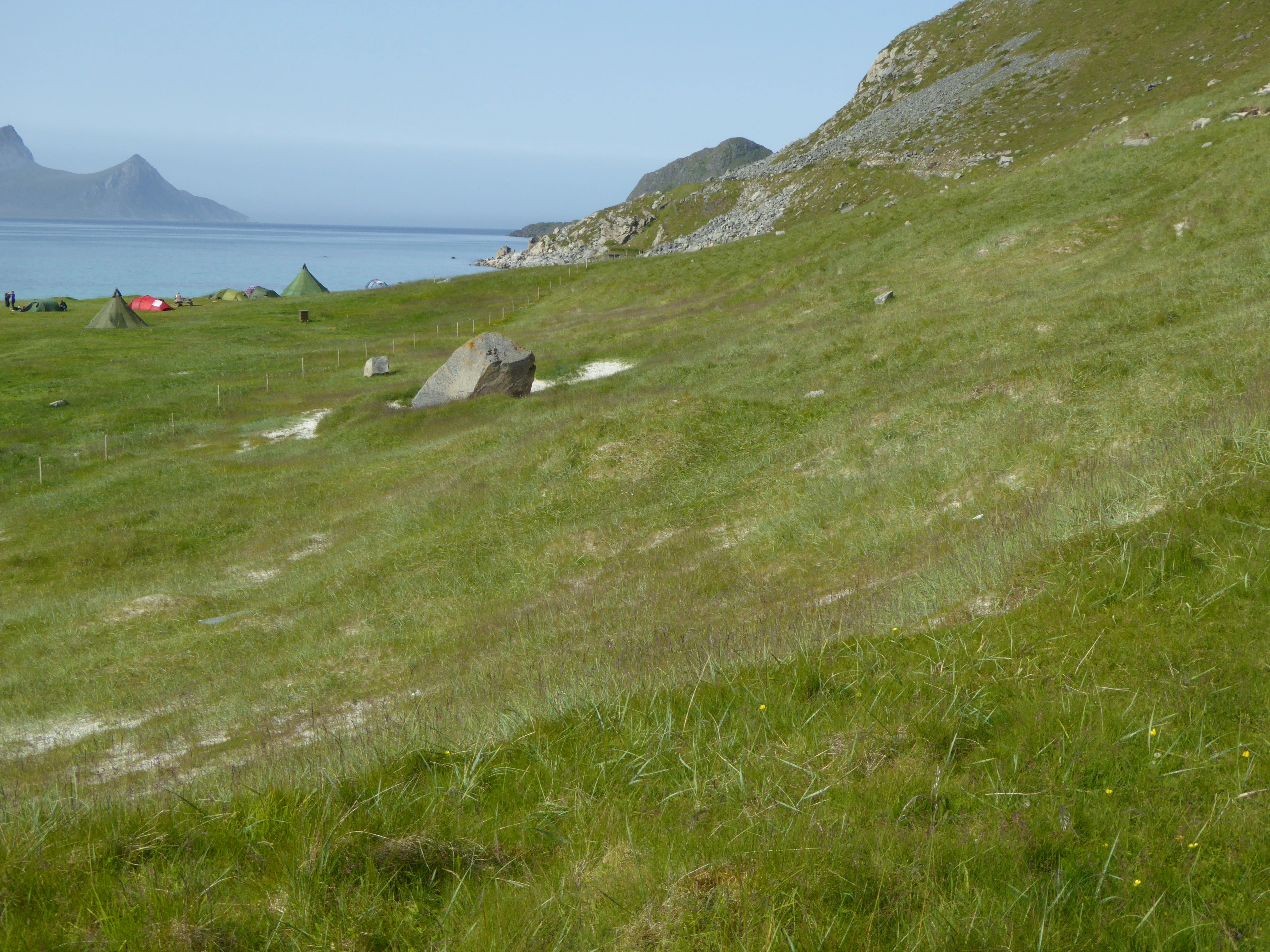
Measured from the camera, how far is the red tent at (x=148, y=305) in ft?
263

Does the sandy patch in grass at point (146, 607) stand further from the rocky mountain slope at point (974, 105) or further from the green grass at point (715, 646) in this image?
the rocky mountain slope at point (974, 105)

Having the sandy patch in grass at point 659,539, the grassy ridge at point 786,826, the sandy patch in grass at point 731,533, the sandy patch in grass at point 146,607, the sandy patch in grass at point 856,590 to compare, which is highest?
the grassy ridge at point 786,826

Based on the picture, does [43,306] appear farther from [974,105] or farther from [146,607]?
[974,105]

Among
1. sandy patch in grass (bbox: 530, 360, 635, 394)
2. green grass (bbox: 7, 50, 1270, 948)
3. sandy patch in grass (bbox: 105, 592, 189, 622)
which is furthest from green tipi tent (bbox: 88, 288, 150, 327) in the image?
sandy patch in grass (bbox: 105, 592, 189, 622)

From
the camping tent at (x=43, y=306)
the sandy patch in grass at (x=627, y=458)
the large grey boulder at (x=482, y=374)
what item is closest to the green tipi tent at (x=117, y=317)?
the camping tent at (x=43, y=306)

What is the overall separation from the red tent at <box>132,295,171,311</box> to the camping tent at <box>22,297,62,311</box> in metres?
6.49

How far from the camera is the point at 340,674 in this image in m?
14.6

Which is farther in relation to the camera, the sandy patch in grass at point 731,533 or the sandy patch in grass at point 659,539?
the sandy patch in grass at point 659,539

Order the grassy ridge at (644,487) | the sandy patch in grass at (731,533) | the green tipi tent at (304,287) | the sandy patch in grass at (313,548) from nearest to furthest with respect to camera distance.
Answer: the grassy ridge at (644,487), the sandy patch in grass at (731,533), the sandy patch in grass at (313,548), the green tipi tent at (304,287)

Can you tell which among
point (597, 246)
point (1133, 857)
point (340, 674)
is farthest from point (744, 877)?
point (597, 246)

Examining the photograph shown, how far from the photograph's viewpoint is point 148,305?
Answer: 80375 mm

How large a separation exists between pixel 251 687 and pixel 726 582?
27.7 ft

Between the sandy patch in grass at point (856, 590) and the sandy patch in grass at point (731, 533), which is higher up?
the sandy patch in grass at point (856, 590)

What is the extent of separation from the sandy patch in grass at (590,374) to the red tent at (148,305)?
184 feet
